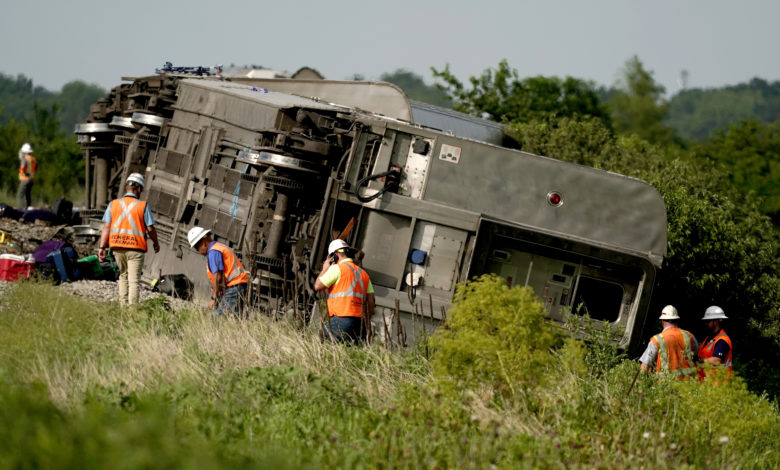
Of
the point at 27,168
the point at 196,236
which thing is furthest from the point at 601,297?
the point at 27,168

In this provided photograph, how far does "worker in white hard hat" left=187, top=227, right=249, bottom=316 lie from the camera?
11.6 m

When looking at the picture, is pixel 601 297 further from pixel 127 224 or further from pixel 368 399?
pixel 127 224

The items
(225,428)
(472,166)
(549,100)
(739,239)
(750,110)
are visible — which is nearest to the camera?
(225,428)

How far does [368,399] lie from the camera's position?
8250 millimetres

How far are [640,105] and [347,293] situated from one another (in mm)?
84037

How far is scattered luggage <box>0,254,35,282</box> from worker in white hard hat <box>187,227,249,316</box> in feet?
10.3

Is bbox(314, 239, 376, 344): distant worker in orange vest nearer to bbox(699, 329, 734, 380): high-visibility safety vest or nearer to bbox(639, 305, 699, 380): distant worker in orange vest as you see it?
bbox(639, 305, 699, 380): distant worker in orange vest

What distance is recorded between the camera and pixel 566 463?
6922 mm

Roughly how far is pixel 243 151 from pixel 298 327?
9.83ft

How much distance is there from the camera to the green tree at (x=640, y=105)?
87.1 metres

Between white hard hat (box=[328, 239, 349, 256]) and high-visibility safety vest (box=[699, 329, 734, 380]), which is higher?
white hard hat (box=[328, 239, 349, 256])

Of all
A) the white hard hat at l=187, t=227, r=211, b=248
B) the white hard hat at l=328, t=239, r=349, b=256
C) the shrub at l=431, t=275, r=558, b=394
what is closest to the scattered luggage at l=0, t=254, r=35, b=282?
the white hard hat at l=187, t=227, r=211, b=248

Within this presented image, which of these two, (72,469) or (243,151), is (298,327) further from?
(72,469)

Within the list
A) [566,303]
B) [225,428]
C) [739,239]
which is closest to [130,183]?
[566,303]
